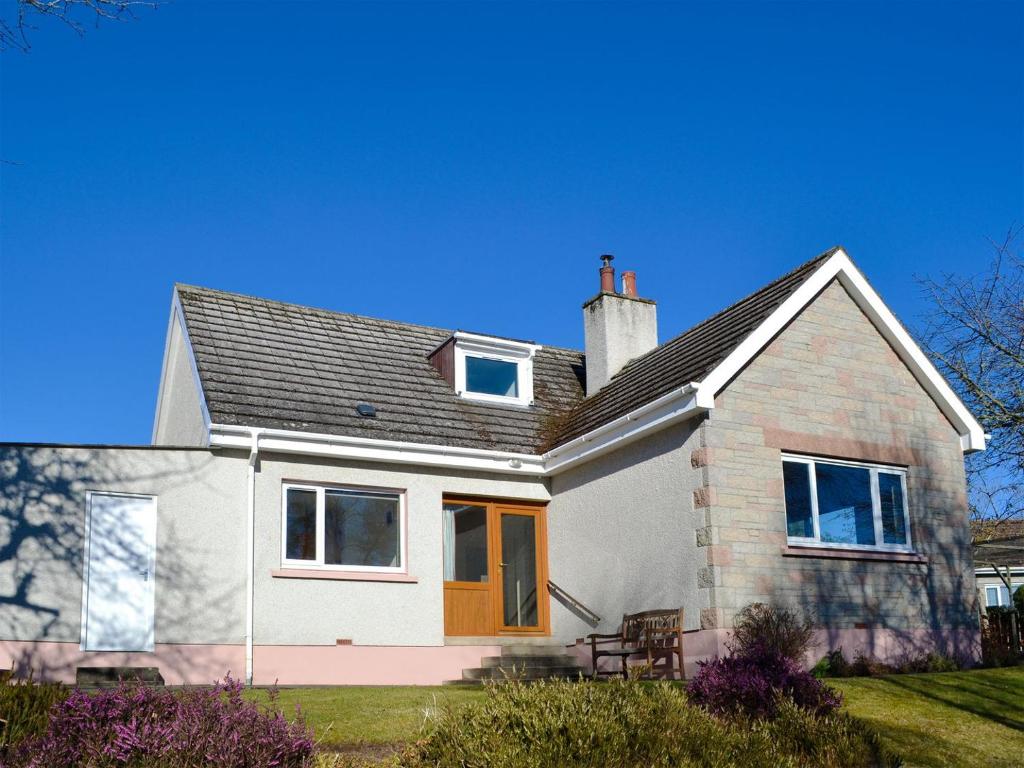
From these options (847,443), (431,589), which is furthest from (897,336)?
(431,589)

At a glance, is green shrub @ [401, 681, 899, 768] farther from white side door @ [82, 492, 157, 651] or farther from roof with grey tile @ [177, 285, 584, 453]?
roof with grey tile @ [177, 285, 584, 453]

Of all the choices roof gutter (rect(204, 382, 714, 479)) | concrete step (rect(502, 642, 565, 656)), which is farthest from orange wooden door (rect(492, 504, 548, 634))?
roof gutter (rect(204, 382, 714, 479))

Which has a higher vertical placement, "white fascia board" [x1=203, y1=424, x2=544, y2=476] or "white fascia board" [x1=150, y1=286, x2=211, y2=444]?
"white fascia board" [x1=150, y1=286, x2=211, y2=444]

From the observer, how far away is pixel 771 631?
1426 cm

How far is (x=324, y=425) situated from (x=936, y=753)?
983 cm

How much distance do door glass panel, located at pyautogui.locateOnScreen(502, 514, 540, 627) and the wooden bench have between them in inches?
80.5

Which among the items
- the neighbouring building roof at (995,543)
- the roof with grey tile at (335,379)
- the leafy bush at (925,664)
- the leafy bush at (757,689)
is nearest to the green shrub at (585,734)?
the leafy bush at (757,689)

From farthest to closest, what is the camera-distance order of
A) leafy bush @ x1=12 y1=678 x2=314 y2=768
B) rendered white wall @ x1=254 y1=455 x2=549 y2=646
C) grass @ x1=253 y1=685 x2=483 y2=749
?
rendered white wall @ x1=254 y1=455 x2=549 y2=646 < grass @ x1=253 y1=685 x2=483 y2=749 < leafy bush @ x1=12 y1=678 x2=314 y2=768

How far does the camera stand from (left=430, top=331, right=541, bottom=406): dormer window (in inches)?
788

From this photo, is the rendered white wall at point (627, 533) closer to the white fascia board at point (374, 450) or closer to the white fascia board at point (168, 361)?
the white fascia board at point (374, 450)

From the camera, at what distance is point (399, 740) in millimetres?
9477

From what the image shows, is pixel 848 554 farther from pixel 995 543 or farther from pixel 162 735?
pixel 995 543

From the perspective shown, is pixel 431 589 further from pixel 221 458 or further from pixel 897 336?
pixel 897 336

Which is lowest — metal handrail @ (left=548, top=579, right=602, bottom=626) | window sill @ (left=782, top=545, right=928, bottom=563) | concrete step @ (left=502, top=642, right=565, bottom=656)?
concrete step @ (left=502, top=642, right=565, bottom=656)
